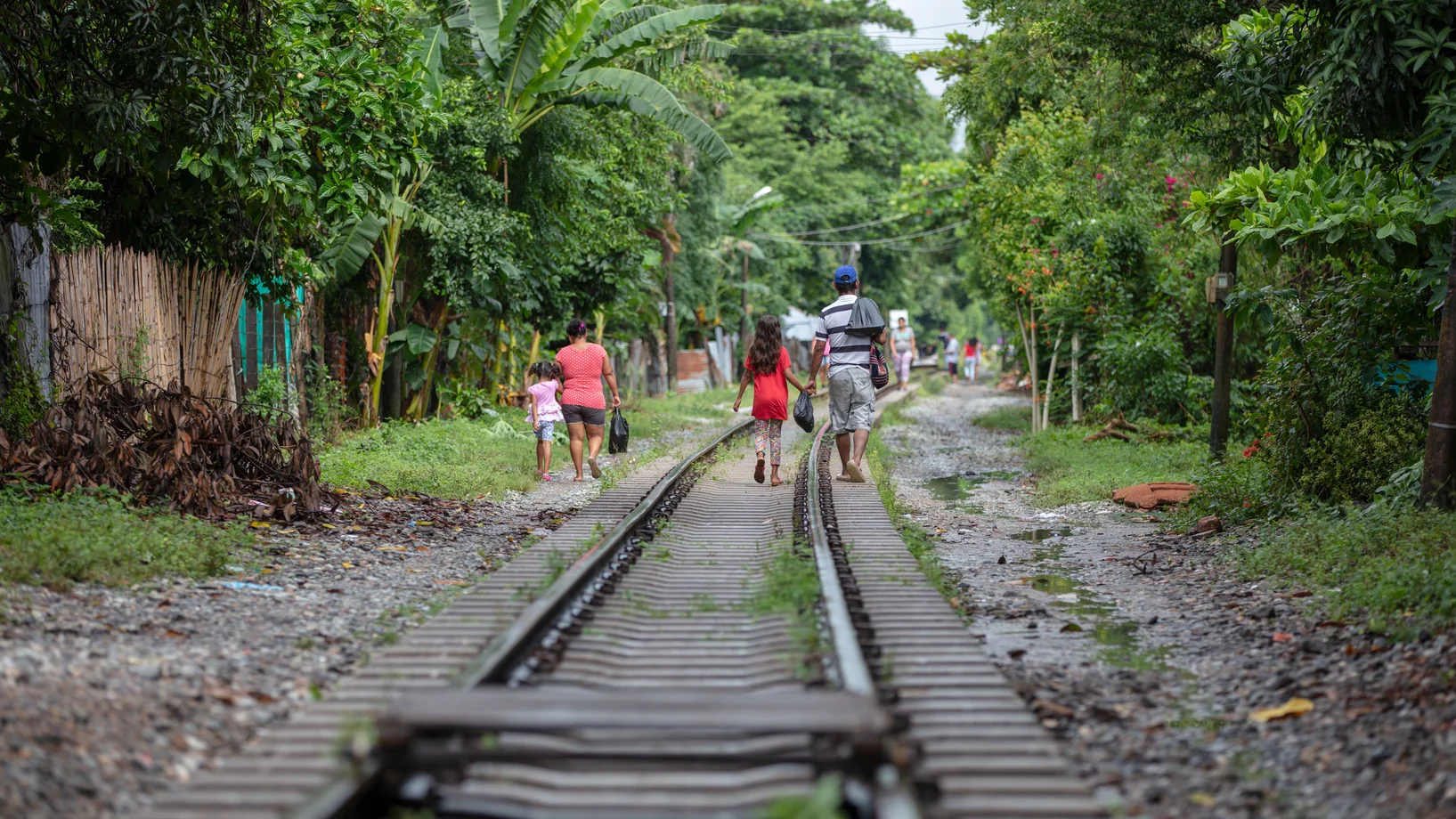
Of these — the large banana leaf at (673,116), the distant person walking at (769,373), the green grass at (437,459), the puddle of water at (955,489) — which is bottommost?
the puddle of water at (955,489)

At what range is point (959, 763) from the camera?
14.2 feet

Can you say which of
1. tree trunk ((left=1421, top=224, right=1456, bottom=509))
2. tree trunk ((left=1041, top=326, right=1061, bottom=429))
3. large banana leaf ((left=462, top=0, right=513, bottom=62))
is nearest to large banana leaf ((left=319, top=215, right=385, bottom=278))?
large banana leaf ((left=462, top=0, right=513, bottom=62))

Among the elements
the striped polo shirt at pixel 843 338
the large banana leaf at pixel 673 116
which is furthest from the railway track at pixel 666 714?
the large banana leaf at pixel 673 116

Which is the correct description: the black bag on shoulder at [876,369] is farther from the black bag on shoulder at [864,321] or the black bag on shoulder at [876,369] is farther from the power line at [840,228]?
the power line at [840,228]

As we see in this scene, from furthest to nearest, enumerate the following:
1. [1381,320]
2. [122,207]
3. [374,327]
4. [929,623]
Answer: [374,327] < [122,207] < [1381,320] < [929,623]

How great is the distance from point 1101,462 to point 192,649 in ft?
40.4

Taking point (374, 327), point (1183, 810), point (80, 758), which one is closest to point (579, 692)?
point (80, 758)


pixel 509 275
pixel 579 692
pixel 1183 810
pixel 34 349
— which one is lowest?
pixel 1183 810

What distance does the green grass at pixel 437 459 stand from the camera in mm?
12703

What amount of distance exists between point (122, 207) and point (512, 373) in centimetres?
1321

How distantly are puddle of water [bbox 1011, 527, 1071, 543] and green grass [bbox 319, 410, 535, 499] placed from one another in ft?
16.6

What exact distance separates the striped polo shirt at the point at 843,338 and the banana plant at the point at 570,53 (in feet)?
24.3

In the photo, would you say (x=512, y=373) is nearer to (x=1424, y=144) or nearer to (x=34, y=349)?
(x=34, y=349)

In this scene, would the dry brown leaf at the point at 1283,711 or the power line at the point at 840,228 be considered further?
the power line at the point at 840,228
